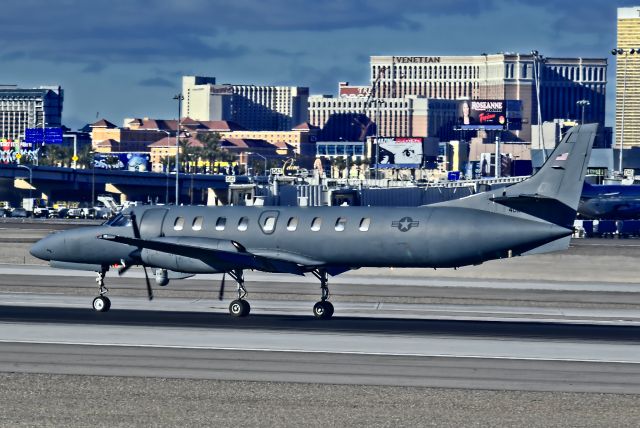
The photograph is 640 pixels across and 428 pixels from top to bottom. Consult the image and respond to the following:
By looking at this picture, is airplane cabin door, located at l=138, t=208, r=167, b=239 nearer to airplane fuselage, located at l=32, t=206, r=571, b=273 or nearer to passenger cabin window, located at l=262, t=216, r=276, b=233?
airplane fuselage, located at l=32, t=206, r=571, b=273

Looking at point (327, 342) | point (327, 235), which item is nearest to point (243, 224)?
point (327, 235)

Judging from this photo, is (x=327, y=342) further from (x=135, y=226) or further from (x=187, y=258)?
(x=135, y=226)

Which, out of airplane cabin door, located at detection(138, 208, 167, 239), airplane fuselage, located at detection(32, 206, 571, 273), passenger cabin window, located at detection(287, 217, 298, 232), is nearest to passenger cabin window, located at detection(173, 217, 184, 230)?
airplane fuselage, located at detection(32, 206, 571, 273)

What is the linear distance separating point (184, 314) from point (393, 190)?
12065 centimetres

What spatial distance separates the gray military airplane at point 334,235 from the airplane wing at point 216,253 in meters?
0.03

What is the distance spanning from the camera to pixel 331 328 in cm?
4112

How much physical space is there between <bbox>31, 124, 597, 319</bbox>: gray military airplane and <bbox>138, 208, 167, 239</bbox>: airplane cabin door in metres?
0.03

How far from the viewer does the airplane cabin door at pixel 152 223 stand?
46.2 meters

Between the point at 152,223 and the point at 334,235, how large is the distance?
673 centimetres

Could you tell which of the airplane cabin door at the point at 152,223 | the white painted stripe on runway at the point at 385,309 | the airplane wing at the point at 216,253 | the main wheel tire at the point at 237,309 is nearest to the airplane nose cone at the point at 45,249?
the white painted stripe on runway at the point at 385,309

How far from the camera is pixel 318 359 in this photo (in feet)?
112

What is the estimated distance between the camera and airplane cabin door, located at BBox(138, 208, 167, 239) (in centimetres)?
4622

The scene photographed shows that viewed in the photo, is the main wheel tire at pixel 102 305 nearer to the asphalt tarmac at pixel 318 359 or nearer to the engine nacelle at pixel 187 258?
the asphalt tarmac at pixel 318 359

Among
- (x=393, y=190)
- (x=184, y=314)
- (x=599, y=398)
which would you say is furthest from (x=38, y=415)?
(x=393, y=190)
